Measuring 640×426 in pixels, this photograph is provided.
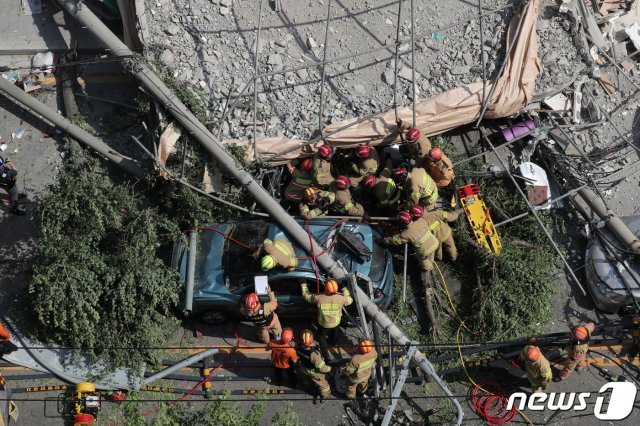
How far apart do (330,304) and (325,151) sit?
2.44 meters

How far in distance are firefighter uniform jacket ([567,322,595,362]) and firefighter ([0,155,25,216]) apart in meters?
9.00

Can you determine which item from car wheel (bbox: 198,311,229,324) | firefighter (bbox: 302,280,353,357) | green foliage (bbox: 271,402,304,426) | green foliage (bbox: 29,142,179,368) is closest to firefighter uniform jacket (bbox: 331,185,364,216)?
firefighter (bbox: 302,280,353,357)

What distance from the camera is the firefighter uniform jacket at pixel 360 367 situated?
12.9 m

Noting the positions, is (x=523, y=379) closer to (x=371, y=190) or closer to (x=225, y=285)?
(x=371, y=190)

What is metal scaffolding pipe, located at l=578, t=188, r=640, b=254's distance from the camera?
46.6 ft

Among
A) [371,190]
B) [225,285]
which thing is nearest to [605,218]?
[371,190]

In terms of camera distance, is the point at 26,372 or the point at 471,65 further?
the point at 471,65

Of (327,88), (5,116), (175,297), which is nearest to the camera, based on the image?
(175,297)

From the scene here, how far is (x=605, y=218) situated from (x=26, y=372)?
30.8 ft

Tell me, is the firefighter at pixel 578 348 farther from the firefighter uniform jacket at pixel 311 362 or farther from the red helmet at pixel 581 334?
the firefighter uniform jacket at pixel 311 362

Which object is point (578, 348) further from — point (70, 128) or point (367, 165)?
point (70, 128)

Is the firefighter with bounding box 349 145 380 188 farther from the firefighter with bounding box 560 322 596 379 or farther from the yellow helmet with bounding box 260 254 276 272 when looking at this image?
the firefighter with bounding box 560 322 596 379

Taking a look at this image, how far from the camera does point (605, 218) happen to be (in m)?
14.4

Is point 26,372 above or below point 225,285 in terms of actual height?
below
